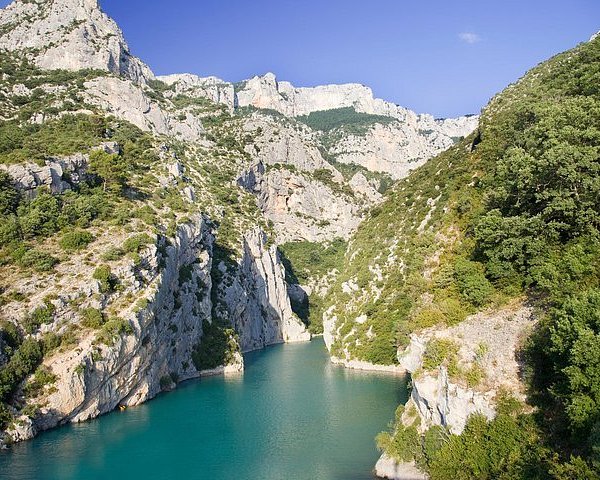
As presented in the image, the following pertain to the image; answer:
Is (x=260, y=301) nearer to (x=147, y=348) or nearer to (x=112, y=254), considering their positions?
(x=147, y=348)

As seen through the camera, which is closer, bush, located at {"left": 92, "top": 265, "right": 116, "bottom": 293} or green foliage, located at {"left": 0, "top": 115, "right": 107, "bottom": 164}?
bush, located at {"left": 92, "top": 265, "right": 116, "bottom": 293}

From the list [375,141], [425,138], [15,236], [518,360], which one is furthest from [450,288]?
[425,138]

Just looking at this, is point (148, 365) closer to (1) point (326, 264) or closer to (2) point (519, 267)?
(2) point (519, 267)

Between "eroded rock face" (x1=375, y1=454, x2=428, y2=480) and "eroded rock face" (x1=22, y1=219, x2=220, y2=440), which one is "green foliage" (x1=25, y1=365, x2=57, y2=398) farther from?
"eroded rock face" (x1=375, y1=454, x2=428, y2=480)

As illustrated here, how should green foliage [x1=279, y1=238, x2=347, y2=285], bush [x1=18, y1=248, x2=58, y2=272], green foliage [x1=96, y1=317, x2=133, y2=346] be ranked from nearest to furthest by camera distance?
green foliage [x1=96, y1=317, x2=133, y2=346] < bush [x1=18, y1=248, x2=58, y2=272] < green foliage [x1=279, y1=238, x2=347, y2=285]

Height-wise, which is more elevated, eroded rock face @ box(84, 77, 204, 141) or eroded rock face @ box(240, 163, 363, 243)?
eroded rock face @ box(84, 77, 204, 141)

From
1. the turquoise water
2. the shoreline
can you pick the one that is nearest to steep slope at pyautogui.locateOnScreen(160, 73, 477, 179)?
the shoreline

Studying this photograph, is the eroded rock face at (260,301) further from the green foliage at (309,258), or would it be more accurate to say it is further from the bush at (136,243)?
the bush at (136,243)
